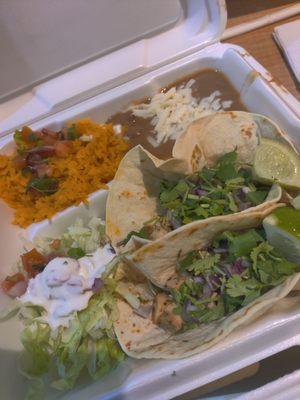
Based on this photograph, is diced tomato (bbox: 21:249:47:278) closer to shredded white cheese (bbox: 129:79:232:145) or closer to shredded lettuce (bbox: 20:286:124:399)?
shredded lettuce (bbox: 20:286:124:399)

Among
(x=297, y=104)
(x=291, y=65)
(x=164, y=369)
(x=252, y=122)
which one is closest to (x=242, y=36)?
(x=291, y=65)

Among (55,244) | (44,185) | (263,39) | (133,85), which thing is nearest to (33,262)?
(55,244)

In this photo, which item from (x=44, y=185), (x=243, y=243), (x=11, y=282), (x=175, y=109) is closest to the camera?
(x=243, y=243)

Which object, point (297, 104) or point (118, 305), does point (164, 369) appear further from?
point (297, 104)

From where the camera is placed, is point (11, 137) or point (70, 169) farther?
point (11, 137)

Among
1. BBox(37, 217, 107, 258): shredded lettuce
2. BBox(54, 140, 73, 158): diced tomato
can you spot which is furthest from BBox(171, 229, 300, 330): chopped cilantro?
Answer: BBox(54, 140, 73, 158): diced tomato

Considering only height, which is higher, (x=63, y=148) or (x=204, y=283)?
(x=63, y=148)

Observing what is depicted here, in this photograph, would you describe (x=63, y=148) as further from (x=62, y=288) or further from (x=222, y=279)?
(x=222, y=279)
